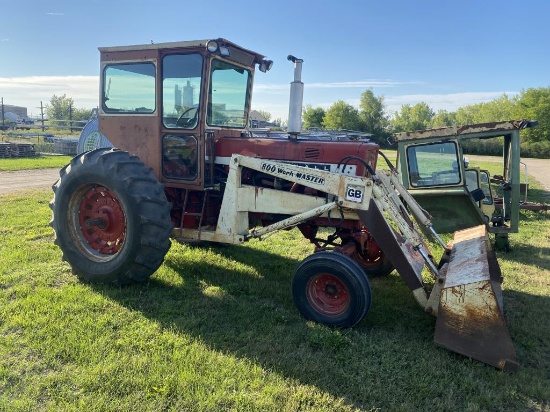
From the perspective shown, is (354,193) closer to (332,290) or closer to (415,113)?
(332,290)

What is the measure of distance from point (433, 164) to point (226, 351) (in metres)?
5.12

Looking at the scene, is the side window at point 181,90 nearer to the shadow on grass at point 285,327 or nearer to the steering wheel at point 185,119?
the steering wheel at point 185,119

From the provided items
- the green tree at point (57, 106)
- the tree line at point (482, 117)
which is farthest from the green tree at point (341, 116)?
the green tree at point (57, 106)

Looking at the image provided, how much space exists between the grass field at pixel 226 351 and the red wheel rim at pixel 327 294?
218mm

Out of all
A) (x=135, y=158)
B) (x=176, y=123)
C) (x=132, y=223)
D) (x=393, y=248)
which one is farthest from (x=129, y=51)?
(x=393, y=248)

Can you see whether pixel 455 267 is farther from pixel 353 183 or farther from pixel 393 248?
pixel 353 183

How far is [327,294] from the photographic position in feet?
14.0

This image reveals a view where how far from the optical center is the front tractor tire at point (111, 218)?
15.0 feet

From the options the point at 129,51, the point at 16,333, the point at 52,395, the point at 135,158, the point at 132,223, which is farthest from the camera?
the point at 129,51

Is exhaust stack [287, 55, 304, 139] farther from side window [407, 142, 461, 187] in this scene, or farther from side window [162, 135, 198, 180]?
side window [407, 142, 461, 187]

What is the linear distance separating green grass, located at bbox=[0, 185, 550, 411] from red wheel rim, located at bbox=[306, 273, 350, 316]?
0.72ft

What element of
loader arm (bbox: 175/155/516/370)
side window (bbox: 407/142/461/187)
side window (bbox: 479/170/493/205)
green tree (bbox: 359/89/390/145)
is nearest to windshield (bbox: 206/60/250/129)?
loader arm (bbox: 175/155/516/370)

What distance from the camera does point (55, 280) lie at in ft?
16.2

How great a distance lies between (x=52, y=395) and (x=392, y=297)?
3523 millimetres
